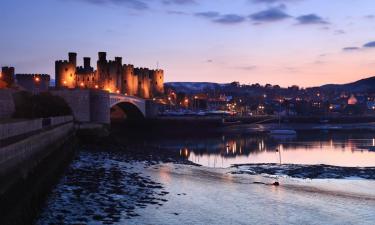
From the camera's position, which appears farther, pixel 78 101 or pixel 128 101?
pixel 128 101

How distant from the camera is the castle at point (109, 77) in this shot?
93438 mm

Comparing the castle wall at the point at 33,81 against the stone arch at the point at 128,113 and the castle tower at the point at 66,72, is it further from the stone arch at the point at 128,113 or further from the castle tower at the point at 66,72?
the stone arch at the point at 128,113

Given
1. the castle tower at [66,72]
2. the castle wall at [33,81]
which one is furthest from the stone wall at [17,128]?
the castle tower at [66,72]

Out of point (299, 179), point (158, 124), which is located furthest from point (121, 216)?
point (158, 124)

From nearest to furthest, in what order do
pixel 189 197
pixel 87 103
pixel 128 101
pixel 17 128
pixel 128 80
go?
pixel 17 128
pixel 189 197
pixel 87 103
pixel 128 101
pixel 128 80

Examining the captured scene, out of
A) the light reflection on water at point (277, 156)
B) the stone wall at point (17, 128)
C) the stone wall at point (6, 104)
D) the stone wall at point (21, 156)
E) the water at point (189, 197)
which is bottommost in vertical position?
the light reflection on water at point (277, 156)

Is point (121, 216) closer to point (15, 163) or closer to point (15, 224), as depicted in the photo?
point (15, 163)

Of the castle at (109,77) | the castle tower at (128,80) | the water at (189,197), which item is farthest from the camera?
the castle tower at (128,80)

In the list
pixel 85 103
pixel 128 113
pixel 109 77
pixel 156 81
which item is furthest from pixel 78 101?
pixel 156 81

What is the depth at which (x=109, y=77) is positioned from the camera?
107 meters

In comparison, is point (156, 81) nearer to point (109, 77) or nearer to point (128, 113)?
point (109, 77)

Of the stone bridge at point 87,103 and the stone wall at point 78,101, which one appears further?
the stone bridge at point 87,103

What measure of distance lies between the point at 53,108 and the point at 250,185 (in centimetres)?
2501

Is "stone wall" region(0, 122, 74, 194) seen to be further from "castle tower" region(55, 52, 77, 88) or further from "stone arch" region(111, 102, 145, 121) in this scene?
"castle tower" region(55, 52, 77, 88)
